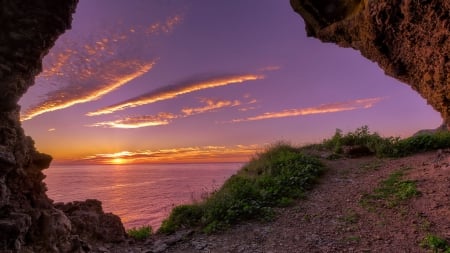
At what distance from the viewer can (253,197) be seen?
12.1 metres

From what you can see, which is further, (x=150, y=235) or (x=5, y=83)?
(x=150, y=235)

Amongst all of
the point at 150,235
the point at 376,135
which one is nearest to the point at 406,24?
the point at 150,235

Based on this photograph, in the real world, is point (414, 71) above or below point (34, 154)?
above

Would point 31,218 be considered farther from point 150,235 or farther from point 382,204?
point 382,204

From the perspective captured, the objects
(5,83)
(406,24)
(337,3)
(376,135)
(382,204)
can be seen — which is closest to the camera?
(5,83)

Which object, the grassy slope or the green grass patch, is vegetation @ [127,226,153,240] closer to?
the grassy slope

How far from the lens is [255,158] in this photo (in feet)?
59.0

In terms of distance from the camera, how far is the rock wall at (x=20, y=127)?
4.90 m

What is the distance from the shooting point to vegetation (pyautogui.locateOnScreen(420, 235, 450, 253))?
7.49 metres

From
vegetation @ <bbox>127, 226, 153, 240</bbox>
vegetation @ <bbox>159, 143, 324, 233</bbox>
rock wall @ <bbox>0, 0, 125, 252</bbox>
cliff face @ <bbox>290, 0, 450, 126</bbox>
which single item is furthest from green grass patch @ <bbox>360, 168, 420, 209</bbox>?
rock wall @ <bbox>0, 0, 125, 252</bbox>

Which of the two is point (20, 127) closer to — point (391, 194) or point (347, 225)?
point (347, 225)

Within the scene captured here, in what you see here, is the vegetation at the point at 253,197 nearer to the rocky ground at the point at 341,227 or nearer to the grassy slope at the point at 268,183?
the grassy slope at the point at 268,183

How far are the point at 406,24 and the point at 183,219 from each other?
27.1ft

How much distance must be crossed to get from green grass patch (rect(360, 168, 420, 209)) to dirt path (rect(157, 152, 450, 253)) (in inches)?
8.2
